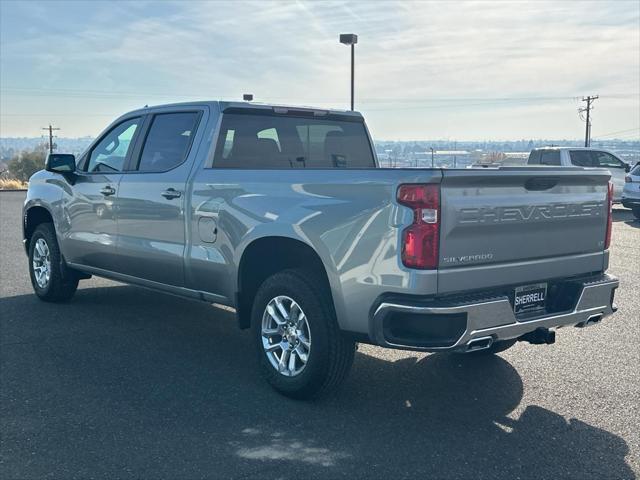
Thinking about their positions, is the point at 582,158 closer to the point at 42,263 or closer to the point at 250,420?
the point at 42,263

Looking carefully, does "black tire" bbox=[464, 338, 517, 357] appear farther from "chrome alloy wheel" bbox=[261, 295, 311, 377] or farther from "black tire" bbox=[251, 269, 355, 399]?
"chrome alloy wheel" bbox=[261, 295, 311, 377]

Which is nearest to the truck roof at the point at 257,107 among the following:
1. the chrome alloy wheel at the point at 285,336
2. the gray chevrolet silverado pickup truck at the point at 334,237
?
the gray chevrolet silverado pickup truck at the point at 334,237

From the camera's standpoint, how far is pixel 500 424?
4395mm

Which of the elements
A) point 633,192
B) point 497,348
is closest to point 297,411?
point 497,348

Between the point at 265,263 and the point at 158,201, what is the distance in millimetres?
1253

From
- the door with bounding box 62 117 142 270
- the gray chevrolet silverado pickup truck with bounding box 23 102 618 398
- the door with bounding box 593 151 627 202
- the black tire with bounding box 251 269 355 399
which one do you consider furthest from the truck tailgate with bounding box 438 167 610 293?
the door with bounding box 593 151 627 202

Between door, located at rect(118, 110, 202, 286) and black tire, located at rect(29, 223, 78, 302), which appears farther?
black tire, located at rect(29, 223, 78, 302)

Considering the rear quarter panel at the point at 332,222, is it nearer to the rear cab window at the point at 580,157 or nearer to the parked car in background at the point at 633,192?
the parked car in background at the point at 633,192

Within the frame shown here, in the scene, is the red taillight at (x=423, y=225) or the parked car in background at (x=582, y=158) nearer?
the red taillight at (x=423, y=225)

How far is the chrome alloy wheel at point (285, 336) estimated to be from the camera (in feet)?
15.7

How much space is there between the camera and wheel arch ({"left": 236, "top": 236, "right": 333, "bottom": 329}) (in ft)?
15.9

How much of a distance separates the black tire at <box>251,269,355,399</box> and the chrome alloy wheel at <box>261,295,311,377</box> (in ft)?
0.21

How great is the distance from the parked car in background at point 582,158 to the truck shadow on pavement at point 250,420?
14807 millimetres

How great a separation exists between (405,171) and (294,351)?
1.56 meters
